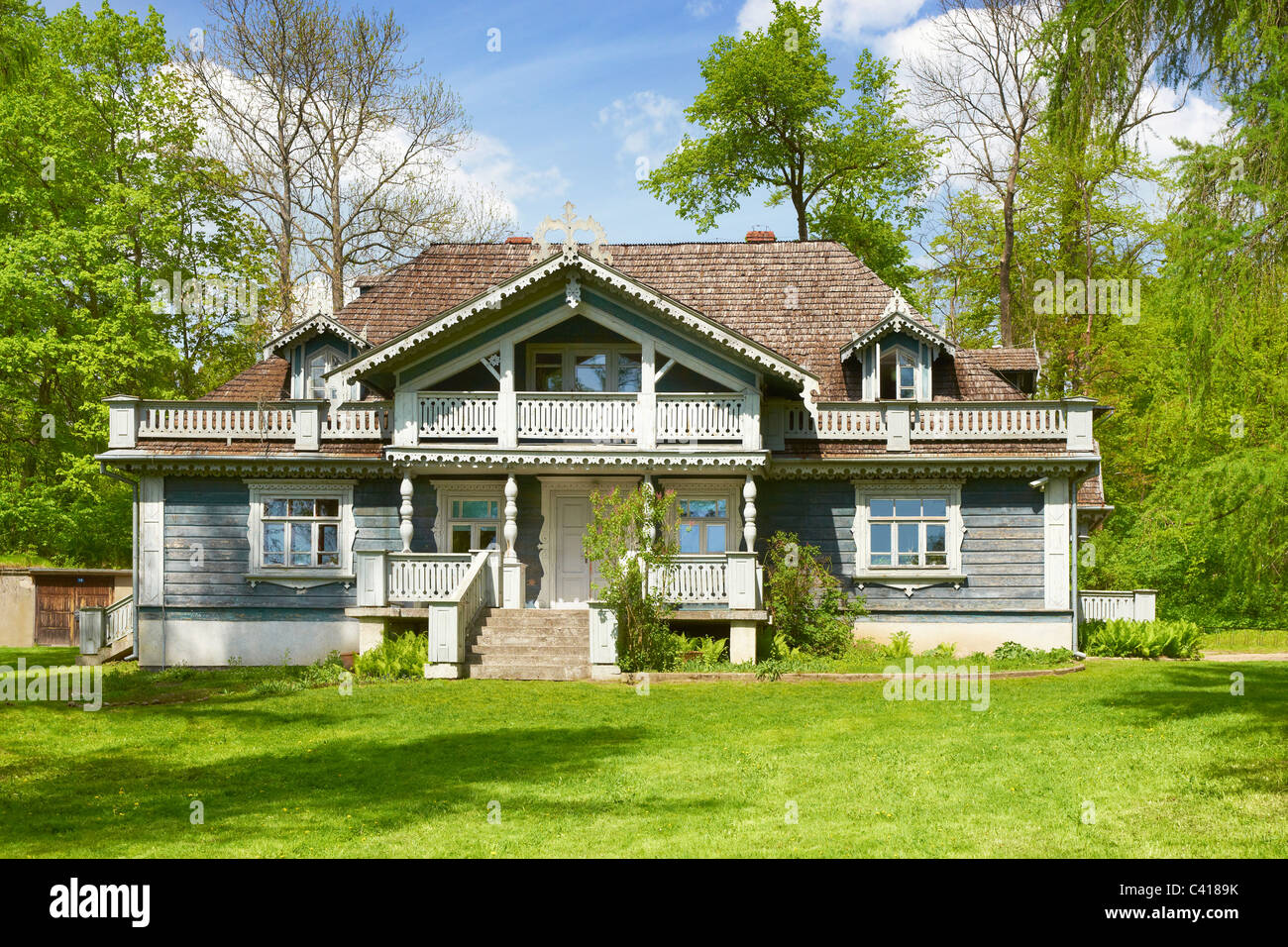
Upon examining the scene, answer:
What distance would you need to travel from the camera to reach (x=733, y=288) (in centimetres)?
2652

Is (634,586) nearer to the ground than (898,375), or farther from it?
nearer to the ground

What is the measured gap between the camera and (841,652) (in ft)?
71.6

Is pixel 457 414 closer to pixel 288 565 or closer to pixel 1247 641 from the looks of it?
pixel 288 565

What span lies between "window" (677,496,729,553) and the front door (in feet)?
6.63

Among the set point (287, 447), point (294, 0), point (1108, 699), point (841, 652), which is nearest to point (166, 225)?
point (294, 0)

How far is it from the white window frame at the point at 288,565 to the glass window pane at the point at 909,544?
11216 millimetres

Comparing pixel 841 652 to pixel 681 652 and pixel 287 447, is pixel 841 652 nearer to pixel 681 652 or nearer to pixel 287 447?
pixel 681 652

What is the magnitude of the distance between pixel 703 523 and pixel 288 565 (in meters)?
8.60

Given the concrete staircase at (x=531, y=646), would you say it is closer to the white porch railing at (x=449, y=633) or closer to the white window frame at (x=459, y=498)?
the white porch railing at (x=449, y=633)

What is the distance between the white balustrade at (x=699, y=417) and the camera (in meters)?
21.5

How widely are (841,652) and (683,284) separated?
31.9ft

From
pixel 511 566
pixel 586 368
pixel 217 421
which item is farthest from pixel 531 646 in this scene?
pixel 217 421

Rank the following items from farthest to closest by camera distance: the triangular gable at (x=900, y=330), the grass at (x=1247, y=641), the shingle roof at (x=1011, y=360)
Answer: the grass at (x=1247, y=641), the shingle roof at (x=1011, y=360), the triangular gable at (x=900, y=330)

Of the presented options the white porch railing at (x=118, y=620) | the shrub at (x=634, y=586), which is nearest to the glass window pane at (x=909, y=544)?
the shrub at (x=634, y=586)
